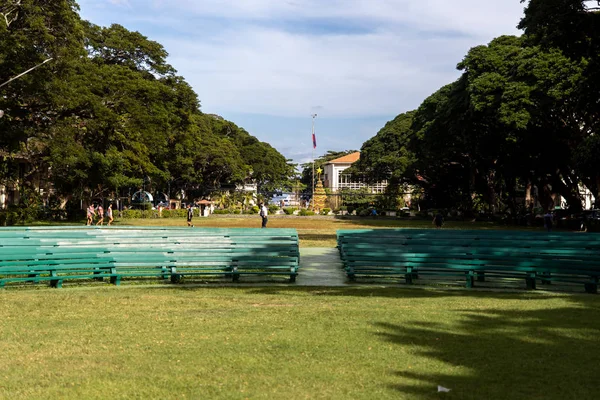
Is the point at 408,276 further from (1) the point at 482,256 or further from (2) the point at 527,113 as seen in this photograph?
(2) the point at 527,113


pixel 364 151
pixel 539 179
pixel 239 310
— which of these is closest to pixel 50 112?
pixel 239 310

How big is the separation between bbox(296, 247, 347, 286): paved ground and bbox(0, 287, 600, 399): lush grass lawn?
3.03m

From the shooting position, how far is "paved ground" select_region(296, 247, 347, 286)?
13942 millimetres

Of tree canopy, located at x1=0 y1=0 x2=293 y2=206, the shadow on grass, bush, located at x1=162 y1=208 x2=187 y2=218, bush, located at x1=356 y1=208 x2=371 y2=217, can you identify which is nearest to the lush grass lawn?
the shadow on grass

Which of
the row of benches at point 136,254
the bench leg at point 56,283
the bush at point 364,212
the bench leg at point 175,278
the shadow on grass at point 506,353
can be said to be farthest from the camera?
the bush at point 364,212

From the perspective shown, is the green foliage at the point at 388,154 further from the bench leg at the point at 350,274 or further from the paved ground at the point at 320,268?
the bench leg at the point at 350,274

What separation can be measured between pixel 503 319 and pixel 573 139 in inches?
1347

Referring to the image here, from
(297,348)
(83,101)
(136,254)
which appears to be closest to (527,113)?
(83,101)

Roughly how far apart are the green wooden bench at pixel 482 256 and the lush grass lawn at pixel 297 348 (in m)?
2.23

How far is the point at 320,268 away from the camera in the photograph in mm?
16344

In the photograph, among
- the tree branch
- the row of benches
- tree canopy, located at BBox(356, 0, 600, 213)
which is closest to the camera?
the row of benches

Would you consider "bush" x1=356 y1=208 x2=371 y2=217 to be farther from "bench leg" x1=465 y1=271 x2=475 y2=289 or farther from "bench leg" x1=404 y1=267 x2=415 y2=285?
"bench leg" x1=465 y1=271 x2=475 y2=289

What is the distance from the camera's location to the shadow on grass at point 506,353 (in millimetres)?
5516

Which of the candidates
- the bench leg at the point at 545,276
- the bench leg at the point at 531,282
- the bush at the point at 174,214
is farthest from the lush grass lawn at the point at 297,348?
the bush at the point at 174,214
